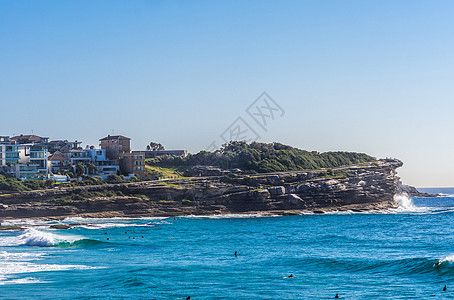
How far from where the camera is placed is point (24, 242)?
189ft

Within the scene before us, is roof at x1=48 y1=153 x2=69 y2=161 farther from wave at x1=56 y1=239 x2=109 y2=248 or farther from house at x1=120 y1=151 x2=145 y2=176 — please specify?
wave at x1=56 y1=239 x2=109 y2=248

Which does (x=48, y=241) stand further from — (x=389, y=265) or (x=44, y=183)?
(x=44, y=183)

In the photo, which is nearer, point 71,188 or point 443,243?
point 443,243

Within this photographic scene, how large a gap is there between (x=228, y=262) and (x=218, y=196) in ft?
184

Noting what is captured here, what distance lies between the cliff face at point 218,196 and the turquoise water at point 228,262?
14.4m

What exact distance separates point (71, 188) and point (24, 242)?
37316mm

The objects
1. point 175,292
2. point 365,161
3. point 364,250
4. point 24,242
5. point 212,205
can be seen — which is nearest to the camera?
point 175,292

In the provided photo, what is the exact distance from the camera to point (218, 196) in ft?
334

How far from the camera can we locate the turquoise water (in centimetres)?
3391

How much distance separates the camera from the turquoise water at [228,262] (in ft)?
111

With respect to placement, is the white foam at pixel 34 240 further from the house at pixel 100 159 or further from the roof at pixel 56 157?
the house at pixel 100 159

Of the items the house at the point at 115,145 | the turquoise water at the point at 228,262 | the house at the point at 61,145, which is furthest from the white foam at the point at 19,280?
the house at the point at 61,145

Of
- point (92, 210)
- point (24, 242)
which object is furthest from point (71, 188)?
point (24, 242)

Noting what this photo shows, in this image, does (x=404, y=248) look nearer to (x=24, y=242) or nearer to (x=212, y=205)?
(x=24, y=242)
